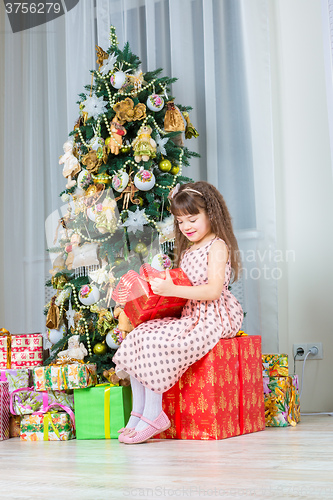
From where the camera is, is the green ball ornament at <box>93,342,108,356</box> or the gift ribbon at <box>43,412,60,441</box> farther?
the green ball ornament at <box>93,342,108,356</box>

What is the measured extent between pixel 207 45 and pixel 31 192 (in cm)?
117

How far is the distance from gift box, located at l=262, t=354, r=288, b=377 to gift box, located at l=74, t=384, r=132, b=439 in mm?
535

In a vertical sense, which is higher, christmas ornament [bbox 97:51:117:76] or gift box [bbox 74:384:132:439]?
christmas ornament [bbox 97:51:117:76]

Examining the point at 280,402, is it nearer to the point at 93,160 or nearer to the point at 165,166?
the point at 165,166

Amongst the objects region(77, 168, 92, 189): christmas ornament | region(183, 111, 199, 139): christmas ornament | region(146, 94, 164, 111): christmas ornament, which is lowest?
region(77, 168, 92, 189): christmas ornament

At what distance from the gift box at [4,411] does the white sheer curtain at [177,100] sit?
90 centimetres

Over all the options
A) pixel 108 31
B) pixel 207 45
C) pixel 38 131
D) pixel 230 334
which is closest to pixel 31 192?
pixel 38 131

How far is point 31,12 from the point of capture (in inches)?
130

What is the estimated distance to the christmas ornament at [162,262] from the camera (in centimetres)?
217

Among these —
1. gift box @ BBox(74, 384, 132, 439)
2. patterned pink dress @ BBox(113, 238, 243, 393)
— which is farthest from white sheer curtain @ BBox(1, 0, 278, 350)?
gift box @ BBox(74, 384, 132, 439)

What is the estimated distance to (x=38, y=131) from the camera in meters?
3.19

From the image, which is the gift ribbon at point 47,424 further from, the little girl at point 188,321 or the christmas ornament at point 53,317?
the christmas ornament at point 53,317

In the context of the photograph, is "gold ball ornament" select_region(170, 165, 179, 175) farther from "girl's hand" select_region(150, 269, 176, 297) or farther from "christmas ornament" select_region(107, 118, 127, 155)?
"girl's hand" select_region(150, 269, 176, 297)

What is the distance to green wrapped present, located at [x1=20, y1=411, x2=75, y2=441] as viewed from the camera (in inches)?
78.0
